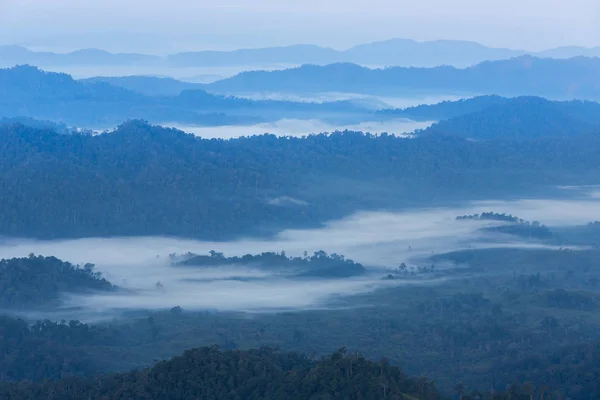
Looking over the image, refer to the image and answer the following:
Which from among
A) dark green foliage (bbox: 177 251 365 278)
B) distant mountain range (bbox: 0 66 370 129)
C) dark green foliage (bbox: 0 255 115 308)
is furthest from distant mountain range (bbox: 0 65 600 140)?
dark green foliage (bbox: 0 255 115 308)

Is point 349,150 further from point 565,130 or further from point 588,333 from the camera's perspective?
point 588,333

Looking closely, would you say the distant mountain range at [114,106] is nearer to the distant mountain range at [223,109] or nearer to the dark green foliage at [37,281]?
the distant mountain range at [223,109]

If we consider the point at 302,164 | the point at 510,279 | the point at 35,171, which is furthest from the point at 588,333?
the point at 302,164

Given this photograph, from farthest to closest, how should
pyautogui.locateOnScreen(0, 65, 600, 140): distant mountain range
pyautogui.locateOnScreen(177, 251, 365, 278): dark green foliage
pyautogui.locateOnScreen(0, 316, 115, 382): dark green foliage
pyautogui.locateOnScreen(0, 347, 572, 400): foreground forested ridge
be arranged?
1. pyautogui.locateOnScreen(0, 65, 600, 140): distant mountain range
2. pyautogui.locateOnScreen(177, 251, 365, 278): dark green foliage
3. pyautogui.locateOnScreen(0, 316, 115, 382): dark green foliage
4. pyautogui.locateOnScreen(0, 347, 572, 400): foreground forested ridge

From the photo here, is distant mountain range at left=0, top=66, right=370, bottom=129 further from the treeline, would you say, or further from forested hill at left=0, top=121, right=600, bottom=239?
the treeline

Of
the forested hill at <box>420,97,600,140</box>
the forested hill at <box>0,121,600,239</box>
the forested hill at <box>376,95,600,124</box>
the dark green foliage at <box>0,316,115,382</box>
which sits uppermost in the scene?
the forested hill at <box>376,95,600,124</box>

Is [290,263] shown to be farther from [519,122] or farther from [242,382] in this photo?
[519,122]
